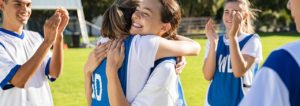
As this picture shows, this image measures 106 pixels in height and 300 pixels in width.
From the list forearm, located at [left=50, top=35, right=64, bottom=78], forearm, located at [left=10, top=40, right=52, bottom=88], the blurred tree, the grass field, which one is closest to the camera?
forearm, located at [left=10, top=40, right=52, bottom=88]

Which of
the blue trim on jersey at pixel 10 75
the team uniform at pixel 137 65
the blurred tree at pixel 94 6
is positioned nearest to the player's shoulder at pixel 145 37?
the team uniform at pixel 137 65

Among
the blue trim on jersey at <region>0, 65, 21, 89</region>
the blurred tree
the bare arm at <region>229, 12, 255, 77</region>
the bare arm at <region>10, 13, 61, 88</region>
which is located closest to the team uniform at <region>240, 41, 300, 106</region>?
the bare arm at <region>10, 13, 61, 88</region>

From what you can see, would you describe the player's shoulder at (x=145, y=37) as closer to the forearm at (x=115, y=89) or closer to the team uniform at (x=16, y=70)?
the forearm at (x=115, y=89)

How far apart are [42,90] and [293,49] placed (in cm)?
258

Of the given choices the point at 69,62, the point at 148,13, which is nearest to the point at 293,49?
the point at 148,13

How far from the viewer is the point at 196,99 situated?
29.8 ft

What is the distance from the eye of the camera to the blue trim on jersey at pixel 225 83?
402 cm

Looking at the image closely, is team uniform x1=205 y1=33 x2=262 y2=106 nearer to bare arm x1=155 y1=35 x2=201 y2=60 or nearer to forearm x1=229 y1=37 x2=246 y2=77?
forearm x1=229 y1=37 x2=246 y2=77

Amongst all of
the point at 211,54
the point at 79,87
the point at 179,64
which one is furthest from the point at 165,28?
the point at 79,87

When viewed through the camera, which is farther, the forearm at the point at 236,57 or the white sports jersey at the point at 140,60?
the forearm at the point at 236,57

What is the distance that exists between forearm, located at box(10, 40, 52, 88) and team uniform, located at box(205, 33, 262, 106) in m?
1.54

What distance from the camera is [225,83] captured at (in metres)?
4.07

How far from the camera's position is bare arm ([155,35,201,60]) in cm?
249

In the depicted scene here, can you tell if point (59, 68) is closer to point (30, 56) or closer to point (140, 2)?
point (30, 56)
